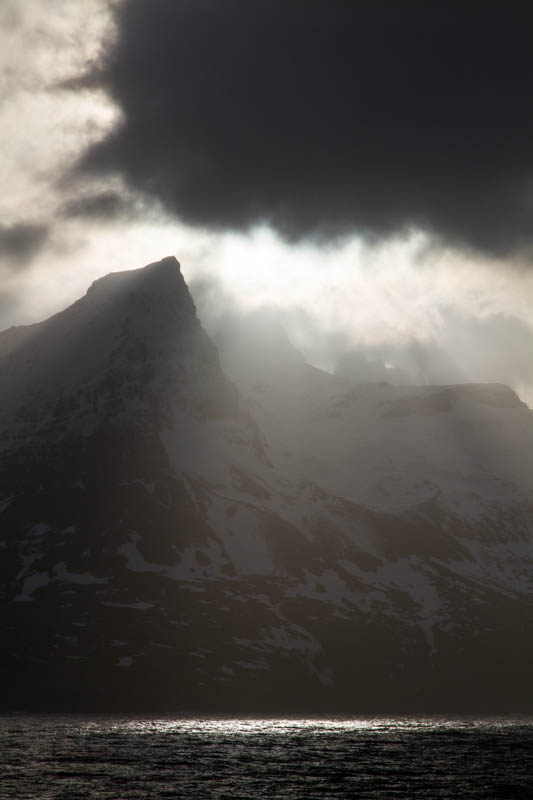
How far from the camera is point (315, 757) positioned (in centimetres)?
19588

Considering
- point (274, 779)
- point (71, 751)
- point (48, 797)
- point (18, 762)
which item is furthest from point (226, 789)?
point (71, 751)

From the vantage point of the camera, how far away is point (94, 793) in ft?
449

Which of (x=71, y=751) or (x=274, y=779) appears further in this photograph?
(x=71, y=751)

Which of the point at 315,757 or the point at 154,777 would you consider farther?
the point at 315,757

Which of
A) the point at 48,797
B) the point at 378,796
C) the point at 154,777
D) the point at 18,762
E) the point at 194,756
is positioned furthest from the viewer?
the point at 194,756

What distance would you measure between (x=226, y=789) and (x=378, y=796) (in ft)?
71.6

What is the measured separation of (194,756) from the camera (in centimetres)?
19350

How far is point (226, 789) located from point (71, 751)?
60272 millimetres

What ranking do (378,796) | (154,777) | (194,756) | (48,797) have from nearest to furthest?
(48,797) → (378,796) → (154,777) → (194,756)

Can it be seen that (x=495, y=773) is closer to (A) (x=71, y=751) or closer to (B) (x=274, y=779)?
(B) (x=274, y=779)

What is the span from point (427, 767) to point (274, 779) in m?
35.7

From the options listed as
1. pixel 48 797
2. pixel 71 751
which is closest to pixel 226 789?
pixel 48 797

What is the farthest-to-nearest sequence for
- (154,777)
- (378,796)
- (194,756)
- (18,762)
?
1. (194,756)
2. (18,762)
3. (154,777)
4. (378,796)

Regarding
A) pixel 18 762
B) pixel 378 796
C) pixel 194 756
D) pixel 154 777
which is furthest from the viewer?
pixel 194 756
